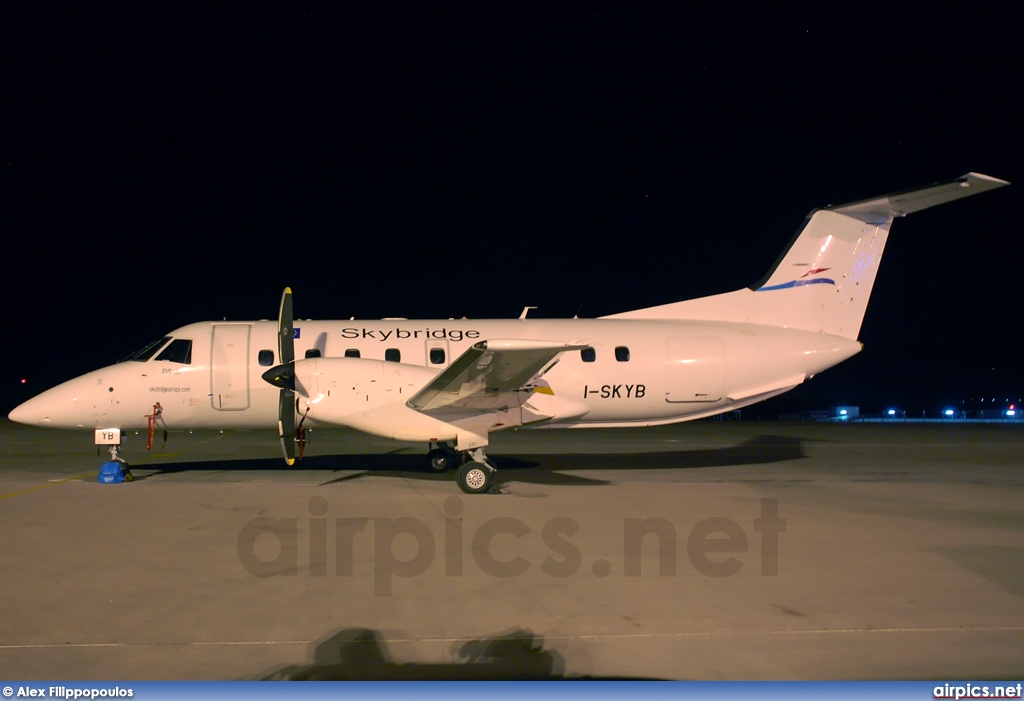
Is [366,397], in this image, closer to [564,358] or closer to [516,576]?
[564,358]

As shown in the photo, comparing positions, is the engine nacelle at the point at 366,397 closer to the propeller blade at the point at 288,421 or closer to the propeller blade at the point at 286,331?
the propeller blade at the point at 288,421

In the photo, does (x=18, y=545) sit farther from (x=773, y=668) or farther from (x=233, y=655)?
(x=773, y=668)

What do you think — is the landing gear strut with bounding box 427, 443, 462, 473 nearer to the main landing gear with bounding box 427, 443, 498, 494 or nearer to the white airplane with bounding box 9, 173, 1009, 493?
the white airplane with bounding box 9, 173, 1009, 493

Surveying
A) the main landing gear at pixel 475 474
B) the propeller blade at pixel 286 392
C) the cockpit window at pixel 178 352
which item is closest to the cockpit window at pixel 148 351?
the cockpit window at pixel 178 352

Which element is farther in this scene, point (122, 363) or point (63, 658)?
point (122, 363)

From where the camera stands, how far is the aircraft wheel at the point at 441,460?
14.5 metres

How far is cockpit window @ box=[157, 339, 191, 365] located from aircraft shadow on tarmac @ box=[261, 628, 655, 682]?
1010 centimetres

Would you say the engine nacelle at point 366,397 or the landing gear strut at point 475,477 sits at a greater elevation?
the engine nacelle at point 366,397

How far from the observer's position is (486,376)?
37.5ft

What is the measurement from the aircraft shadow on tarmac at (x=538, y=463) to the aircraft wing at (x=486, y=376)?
6.02ft

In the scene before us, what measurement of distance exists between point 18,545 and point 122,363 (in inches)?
259

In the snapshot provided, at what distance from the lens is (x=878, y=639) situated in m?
5.25

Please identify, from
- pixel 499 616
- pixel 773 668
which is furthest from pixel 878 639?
pixel 499 616

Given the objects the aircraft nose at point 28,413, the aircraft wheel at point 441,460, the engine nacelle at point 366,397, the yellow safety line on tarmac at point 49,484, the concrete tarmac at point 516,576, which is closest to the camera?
the concrete tarmac at point 516,576
